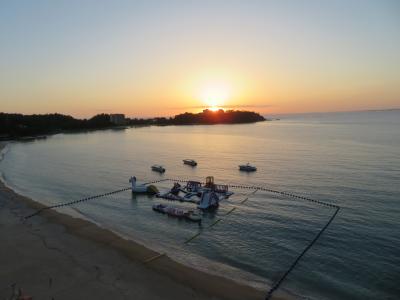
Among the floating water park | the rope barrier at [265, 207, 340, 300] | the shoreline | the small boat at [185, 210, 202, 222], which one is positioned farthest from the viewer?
the small boat at [185, 210, 202, 222]

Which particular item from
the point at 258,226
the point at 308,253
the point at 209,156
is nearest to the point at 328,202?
the point at 258,226

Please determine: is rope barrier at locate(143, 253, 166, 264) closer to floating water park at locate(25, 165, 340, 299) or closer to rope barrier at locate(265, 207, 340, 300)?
floating water park at locate(25, 165, 340, 299)


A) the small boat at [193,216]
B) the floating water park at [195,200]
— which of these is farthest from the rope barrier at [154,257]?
the small boat at [193,216]

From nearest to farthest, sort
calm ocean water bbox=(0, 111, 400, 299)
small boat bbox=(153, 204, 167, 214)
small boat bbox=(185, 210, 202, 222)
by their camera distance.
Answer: calm ocean water bbox=(0, 111, 400, 299)
small boat bbox=(185, 210, 202, 222)
small boat bbox=(153, 204, 167, 214)

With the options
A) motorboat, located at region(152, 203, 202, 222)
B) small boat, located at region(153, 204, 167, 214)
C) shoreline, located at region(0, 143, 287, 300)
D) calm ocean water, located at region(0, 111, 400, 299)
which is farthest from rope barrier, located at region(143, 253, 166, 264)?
small boat, located at region(153, 204, 167, 214)

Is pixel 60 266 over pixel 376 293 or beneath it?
over

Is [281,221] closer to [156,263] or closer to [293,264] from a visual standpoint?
[293,264]

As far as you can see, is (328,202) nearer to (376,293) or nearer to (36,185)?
(376,293)

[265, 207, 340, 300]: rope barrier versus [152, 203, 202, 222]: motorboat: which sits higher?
[152, 203, 202, 222]: motorboat

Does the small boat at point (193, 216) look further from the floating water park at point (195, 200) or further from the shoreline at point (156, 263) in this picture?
the shoreline at point (156, 263)
